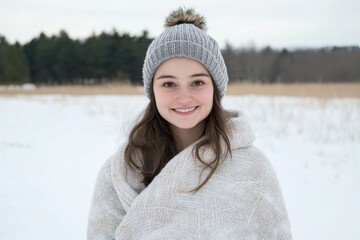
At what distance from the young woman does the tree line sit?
1770cm

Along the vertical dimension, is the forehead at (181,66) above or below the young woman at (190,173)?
above

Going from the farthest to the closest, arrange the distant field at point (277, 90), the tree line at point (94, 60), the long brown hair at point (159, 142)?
1. the tree line at point (94, 60)
2. the distant field at point (277, 90)
3. the long brown hair at point (159, 142)

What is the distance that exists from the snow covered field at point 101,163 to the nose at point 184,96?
468 mm

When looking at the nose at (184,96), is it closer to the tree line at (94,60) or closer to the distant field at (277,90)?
the distant field at (277,90)

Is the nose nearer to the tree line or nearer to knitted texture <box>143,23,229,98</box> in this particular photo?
knitted texture <box>143,23,229,98</box>

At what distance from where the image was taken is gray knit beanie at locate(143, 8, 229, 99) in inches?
54.2

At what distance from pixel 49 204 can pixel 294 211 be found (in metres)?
2.20

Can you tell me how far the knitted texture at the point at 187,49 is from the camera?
1.37 m

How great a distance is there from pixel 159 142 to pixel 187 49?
458mm

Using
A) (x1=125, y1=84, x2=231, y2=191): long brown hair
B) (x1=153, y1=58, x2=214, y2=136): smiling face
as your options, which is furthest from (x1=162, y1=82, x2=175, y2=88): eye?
(x1=125, y1=84, x2=231, y2=191): long brown hair

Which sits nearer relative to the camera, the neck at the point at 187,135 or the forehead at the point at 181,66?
the forehead at the point at 181,66

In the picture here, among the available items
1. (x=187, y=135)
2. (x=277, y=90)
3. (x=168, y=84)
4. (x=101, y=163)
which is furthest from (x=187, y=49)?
(x=277, y=90)

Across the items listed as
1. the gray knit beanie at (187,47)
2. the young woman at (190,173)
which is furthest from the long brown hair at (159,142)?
the gray knit beanie at (187,47)

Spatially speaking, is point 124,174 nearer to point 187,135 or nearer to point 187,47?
point 187,135
